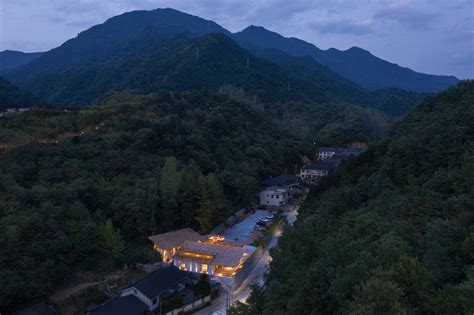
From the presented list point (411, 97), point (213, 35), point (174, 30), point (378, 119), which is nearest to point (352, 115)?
point (378, 119)

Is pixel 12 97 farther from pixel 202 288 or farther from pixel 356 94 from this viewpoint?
pixel 356 94

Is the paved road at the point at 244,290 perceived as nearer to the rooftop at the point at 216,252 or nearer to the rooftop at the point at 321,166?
the rooftop at the point at 216,252

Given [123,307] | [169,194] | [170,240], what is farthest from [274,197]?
[123,307]

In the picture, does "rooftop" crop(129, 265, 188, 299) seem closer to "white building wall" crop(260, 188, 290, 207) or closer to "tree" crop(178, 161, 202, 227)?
"tree" crop(178, 161, 202, 227)

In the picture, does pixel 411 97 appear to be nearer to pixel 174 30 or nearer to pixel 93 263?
pixel 174 30

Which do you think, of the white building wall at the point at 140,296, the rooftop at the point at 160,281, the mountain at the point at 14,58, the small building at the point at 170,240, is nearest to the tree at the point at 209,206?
the small building at the point at 170,240

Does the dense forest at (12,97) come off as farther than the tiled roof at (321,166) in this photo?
Yes

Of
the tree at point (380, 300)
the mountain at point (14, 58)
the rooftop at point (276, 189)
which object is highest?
the mountain at point (14, 58)
